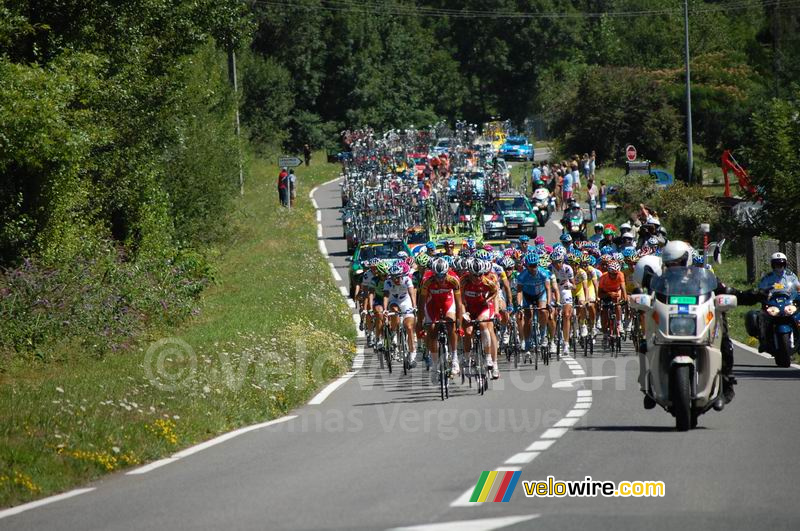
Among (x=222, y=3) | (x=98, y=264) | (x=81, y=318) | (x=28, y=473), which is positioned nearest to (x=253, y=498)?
(x=28, y=473)

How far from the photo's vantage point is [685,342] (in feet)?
43.7

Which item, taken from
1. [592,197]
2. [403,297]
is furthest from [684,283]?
[592,197]

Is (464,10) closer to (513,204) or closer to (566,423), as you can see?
(513,204)

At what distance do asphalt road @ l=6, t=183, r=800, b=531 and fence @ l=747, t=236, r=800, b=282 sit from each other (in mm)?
15765

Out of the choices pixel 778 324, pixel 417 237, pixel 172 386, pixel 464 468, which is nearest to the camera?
pixel 464 468

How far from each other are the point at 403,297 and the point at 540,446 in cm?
849

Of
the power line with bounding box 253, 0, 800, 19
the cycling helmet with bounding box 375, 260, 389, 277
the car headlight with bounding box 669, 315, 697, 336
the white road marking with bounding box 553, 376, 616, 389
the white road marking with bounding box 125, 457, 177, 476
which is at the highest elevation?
the power line with bounding box 253, 0, 800, 19

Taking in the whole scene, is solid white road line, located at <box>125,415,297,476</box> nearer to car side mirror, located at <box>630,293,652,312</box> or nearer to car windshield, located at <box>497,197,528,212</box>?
car side mirror, located at <box>630,293,652,312</box>

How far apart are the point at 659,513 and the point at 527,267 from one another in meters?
13.3

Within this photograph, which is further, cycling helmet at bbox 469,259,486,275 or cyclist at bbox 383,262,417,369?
cyclist at bbox 383,262,417,369

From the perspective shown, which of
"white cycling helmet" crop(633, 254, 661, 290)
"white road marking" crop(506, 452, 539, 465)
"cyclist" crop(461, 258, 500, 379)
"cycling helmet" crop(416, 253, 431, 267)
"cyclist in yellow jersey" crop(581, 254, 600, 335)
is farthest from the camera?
"cyclist in yellow jersey" crop(581, 254, 600, 335)

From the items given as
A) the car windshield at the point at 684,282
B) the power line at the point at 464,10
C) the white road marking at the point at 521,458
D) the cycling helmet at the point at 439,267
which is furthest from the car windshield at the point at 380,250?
the power line at the point at 464,10

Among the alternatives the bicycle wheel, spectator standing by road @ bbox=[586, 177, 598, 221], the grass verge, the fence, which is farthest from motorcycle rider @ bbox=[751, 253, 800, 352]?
spectator standing by road @ bbox=[586, 177, 598, 221]

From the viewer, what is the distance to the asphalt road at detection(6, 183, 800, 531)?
9.51m
